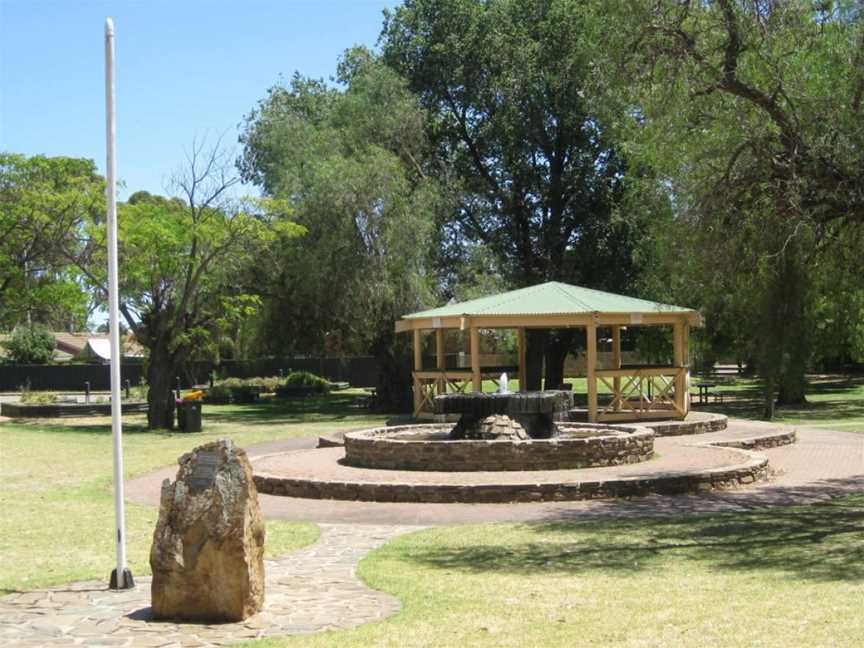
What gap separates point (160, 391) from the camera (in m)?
29.0

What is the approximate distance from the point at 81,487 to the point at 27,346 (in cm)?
4624

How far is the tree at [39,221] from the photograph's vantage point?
31000 mm

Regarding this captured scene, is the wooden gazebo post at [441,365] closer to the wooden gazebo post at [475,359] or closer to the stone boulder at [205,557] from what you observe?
the wooden gazebo post at [475,359]

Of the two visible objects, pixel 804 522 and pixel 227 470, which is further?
pixel 804 522

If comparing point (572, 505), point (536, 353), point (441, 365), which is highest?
point (536, 353)

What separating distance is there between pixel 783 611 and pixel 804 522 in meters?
5.09

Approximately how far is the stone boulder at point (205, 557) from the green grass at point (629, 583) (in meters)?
0.76

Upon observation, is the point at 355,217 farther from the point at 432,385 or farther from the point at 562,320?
the point at 562,320

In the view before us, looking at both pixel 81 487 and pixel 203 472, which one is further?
pixel 81 487

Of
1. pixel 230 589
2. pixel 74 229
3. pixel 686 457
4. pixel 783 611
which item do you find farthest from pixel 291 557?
pixel 74 229

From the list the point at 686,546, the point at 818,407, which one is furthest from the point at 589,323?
the point at 818,407

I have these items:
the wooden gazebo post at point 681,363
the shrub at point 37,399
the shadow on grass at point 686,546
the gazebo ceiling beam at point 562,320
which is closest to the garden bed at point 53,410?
the shrub at point 37,399

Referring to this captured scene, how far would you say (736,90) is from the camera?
11836 millimetres

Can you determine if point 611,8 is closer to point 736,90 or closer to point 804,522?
point 736,90
